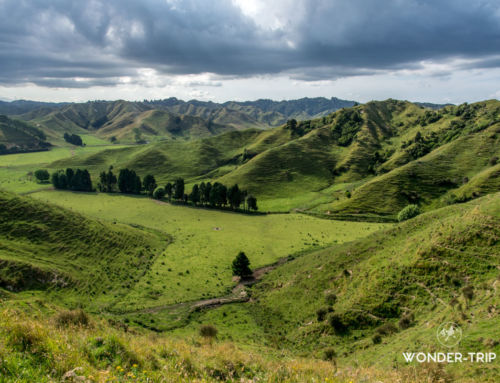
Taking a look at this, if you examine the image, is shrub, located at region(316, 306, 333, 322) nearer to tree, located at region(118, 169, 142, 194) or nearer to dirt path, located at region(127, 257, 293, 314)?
dirt path, located at region(127, 257, 293, 314)

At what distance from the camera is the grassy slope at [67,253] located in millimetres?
45250

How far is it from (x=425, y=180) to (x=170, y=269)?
394 feet

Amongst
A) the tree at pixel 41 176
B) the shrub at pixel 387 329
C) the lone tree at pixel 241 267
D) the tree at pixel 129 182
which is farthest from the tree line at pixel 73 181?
the shrub at pixel 387 329

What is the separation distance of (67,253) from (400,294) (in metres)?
63.5

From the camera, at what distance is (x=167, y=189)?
13425cm

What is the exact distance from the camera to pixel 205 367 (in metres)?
11.5

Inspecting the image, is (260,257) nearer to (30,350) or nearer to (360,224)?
(360,224)

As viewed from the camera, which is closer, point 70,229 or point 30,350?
point 30,350

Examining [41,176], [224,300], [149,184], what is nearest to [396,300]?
[224,300]

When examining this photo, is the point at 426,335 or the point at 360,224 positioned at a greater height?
the point at 426,335

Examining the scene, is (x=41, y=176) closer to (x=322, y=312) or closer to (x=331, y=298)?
(x=331, y=298)

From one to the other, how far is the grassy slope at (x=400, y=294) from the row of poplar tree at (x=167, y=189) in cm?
7566

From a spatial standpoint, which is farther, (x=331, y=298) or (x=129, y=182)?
(x=129, y=182)

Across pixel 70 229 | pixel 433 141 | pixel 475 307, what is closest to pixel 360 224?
pixel 475 307
